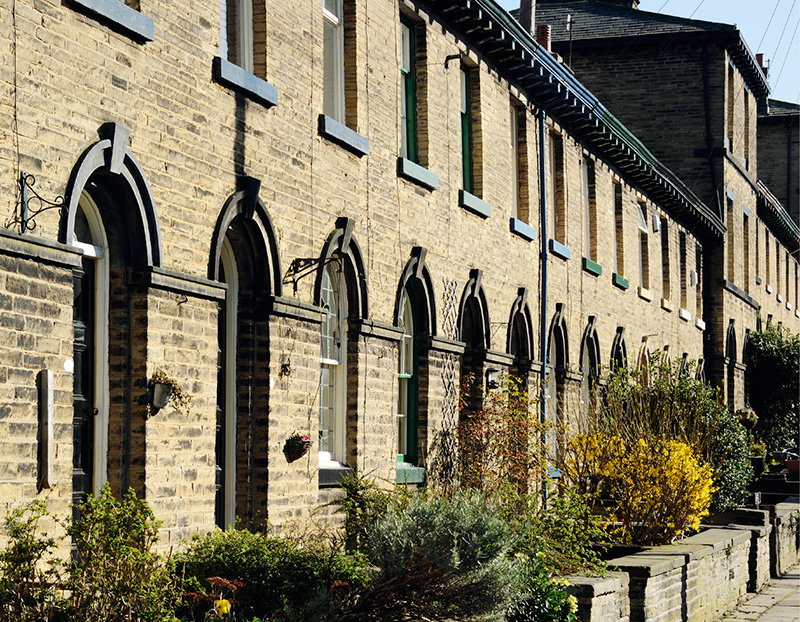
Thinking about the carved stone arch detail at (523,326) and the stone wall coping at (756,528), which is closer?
the stone wall coping at (756,528)

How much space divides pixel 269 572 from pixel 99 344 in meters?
2.12

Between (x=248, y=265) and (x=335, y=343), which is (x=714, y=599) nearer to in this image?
(x=335, y=343)

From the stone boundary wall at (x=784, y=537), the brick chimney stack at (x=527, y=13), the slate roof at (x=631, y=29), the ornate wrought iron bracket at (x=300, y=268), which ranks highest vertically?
the slate roof at (x=631, y=29)

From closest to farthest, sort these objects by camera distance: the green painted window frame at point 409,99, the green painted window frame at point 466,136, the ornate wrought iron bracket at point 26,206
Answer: the ornate wrought iron bracket at point 26,206 → the green painted window frame at point 409,99 → the green painted window frame at point 466,136

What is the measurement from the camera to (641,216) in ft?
90.5

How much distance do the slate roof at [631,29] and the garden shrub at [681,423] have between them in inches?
593

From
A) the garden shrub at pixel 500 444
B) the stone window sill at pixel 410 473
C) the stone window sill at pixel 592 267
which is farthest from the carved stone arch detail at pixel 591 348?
the stone window sill at pixel 410 473

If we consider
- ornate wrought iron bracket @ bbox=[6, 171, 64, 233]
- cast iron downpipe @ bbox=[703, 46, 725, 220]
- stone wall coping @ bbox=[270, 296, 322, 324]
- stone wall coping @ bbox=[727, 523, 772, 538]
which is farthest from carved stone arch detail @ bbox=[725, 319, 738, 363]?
ornate wrought iron bracket @ bbox=[6, 171, 64, 233]

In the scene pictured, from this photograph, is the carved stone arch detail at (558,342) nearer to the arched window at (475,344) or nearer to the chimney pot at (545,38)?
the arched window at (475,344)

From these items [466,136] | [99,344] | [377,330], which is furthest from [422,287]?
[99,344]

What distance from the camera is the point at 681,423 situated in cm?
1695

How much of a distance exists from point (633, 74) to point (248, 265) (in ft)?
78.5

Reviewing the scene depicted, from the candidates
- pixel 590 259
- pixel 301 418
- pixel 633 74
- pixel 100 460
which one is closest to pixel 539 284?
pixel 590 259

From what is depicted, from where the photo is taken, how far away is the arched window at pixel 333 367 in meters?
13.0
